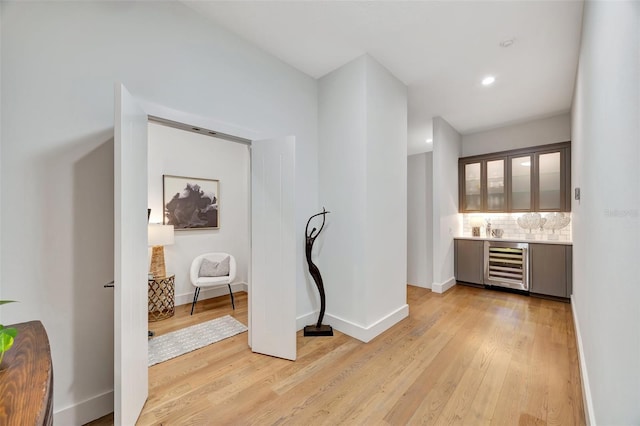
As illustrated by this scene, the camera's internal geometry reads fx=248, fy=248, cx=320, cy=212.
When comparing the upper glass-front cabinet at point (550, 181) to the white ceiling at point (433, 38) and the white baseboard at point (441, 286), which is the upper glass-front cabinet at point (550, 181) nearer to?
the white ceiling at point (433, 38)

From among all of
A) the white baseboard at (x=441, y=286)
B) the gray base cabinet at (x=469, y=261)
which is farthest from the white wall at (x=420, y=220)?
the gray base cabinet at (x=469, y=261)

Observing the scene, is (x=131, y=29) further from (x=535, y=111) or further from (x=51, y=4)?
(x=535, y=111)

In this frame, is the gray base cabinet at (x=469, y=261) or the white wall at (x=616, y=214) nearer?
the white wall at (x=616, y=214)

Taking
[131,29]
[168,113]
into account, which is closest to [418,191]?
[168,113]

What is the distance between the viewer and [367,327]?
2.61 metres

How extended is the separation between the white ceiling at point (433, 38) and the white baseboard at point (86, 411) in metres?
3.02

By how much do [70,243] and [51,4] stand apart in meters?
1.46

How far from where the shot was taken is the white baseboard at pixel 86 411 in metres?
1.52

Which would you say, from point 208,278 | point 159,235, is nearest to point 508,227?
point 208,278

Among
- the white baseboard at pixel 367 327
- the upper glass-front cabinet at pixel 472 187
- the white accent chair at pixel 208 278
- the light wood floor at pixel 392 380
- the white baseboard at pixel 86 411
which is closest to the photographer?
the white baseboard at pixel 86 411

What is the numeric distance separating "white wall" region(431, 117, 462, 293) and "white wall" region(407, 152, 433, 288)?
0.20 m

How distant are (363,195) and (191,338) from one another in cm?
239

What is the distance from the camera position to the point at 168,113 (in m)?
1.93

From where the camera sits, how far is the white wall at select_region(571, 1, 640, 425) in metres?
0.81
